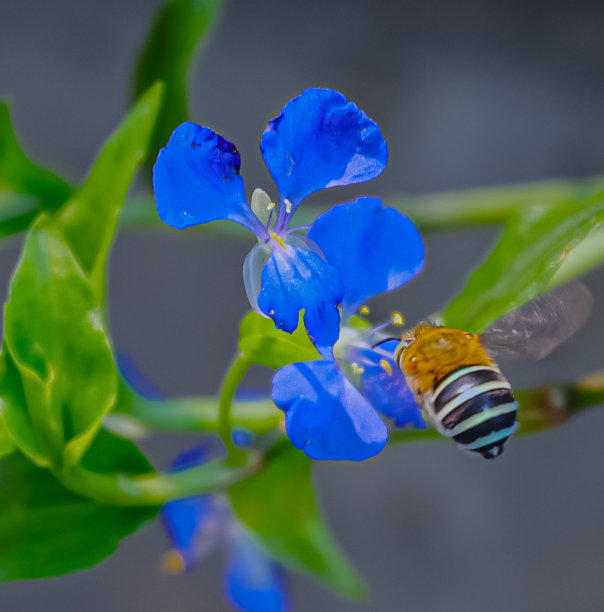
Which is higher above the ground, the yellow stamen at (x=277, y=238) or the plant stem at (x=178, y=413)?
the yellow stamen at (x=277, y=238)

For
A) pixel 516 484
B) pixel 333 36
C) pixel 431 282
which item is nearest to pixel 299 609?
pixel 516 484

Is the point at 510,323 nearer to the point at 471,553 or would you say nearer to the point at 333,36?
the point at 471,553

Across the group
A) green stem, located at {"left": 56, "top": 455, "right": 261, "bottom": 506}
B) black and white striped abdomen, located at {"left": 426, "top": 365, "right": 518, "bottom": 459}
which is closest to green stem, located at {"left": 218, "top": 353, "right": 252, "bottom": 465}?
green stem, located at {"left": 56, "top": 455, "right": 261, "bottom": 506}

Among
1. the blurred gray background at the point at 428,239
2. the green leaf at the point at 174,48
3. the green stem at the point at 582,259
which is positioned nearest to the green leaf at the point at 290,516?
the green stem at the point at 582,259

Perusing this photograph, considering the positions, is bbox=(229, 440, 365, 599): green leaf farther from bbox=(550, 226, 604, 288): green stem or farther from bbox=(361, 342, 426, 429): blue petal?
bbox=(550, 226, 604, 288): green stem

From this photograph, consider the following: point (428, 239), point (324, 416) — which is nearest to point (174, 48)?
point (324, 416)

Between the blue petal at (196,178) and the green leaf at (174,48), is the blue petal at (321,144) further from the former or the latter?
the green leaf at (174,48)

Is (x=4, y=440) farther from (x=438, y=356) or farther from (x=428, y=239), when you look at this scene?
(x=428, y=239)

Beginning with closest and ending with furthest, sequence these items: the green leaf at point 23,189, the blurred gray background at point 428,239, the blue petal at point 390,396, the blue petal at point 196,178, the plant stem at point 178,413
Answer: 1. the blue petal at point 196,178
2. the blue petal at point 390,396
3. the plant stem at point 178,413
4. the green leaf at point 23,189
5. the blurred gray background at point 428,239
